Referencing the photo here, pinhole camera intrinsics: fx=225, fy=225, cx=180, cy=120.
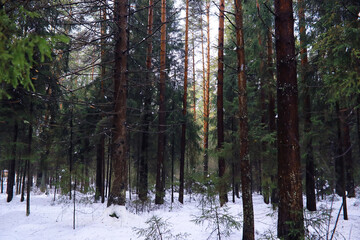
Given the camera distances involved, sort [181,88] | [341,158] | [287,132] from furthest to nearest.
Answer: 1. [181,88]
2. [341,158]
3. [287,132]

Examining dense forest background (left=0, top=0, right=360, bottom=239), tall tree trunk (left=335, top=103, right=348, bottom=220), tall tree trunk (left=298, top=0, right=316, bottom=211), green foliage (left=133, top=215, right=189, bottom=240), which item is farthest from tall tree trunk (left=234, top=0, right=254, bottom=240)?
tall tree trunk (left=298, top=0, right=316, bottom=211)

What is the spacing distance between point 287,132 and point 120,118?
225 inches

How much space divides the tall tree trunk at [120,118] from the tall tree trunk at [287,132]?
541 centimetres

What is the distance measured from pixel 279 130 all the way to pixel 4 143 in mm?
12623

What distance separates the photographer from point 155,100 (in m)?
16.8

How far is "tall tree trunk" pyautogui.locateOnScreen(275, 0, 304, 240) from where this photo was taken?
12.5 feet

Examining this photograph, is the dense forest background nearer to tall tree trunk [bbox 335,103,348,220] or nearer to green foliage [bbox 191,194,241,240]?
tall tree trunk [bbox 335,103,348,220]

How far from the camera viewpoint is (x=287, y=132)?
398cm

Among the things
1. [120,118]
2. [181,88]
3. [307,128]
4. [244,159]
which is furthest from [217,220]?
[181,88]

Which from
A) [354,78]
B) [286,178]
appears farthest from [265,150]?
[286,178]

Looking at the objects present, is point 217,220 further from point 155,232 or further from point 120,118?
point 120,118

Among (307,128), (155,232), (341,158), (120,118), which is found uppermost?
(120,118)

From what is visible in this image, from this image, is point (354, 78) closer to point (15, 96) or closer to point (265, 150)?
point (265, 150)

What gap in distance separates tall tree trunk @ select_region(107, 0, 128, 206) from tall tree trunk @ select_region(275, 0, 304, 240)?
5414 millimetres
